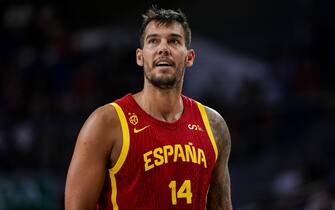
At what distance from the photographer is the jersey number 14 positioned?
191 inches

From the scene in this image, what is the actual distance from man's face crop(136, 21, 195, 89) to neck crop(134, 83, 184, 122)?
8 cm

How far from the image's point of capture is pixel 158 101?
509 cm

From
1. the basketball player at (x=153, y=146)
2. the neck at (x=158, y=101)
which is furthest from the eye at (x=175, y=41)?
the neck at (x=158, y=101)

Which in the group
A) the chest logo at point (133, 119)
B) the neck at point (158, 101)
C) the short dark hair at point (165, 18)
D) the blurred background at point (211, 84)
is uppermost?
the blurred background at point (211, 84)

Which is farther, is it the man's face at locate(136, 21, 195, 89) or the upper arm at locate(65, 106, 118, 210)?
the man's face at locate(136, 21, 195, 89)

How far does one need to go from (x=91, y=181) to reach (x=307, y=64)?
7689 millimetres

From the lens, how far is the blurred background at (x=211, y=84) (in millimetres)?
10602

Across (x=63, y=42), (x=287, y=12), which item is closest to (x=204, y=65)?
(x=287, y=12)

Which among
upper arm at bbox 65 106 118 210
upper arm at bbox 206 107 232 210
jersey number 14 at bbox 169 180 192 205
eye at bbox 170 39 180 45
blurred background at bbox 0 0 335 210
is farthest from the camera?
blurred background at bbox 0 0 335 210

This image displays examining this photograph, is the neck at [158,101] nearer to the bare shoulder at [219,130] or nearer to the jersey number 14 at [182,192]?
the bare shoulder at [219,130]

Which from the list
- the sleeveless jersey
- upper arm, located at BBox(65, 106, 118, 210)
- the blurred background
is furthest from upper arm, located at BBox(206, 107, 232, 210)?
the blurred background

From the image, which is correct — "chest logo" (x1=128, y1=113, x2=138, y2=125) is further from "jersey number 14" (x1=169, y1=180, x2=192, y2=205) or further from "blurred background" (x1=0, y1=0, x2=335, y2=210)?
"blurred background" (x1=0, y1=0, x2=335, y2=210)

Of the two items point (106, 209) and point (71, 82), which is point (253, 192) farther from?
point (106, 209)

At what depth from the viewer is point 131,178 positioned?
4.80 m
